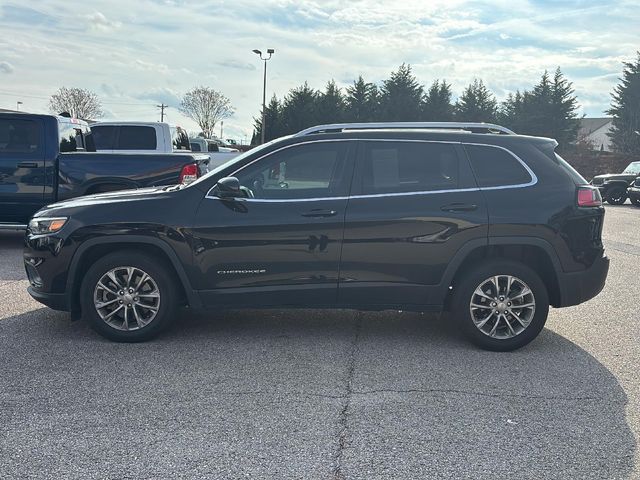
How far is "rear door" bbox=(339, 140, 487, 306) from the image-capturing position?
503 cm

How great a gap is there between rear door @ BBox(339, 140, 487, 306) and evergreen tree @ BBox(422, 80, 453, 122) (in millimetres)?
50998

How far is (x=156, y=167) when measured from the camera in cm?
896

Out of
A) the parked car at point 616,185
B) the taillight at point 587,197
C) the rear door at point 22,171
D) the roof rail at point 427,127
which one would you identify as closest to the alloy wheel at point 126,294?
the roof rail at point 427,127

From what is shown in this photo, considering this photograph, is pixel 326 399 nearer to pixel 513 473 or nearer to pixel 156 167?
pixel 513 473

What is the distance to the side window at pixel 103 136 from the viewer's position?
12.8 metres

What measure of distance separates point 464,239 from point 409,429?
6.16 ft

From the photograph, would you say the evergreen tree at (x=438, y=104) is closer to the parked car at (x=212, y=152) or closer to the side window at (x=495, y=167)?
the parked car at (x=212, y=152)

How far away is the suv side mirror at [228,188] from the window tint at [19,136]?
17.4ft

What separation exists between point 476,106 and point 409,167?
55.0 m

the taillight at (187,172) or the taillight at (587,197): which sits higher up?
the taillight at (587,197)

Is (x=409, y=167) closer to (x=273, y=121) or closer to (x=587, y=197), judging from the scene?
(x=587, y=197)

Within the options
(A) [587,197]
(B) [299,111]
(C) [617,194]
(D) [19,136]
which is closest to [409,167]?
(A) [587,197]

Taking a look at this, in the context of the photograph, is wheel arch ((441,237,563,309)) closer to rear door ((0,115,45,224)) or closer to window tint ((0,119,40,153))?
rear door ((0,115,45,224))

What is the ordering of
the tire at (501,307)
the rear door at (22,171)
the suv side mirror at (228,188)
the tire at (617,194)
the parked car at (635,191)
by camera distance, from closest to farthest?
the suv side mirror at (228,188) → the tire at (501,307) → the rear door at (22,171) → the parked car at (635,191) → the tire at (617,194)
